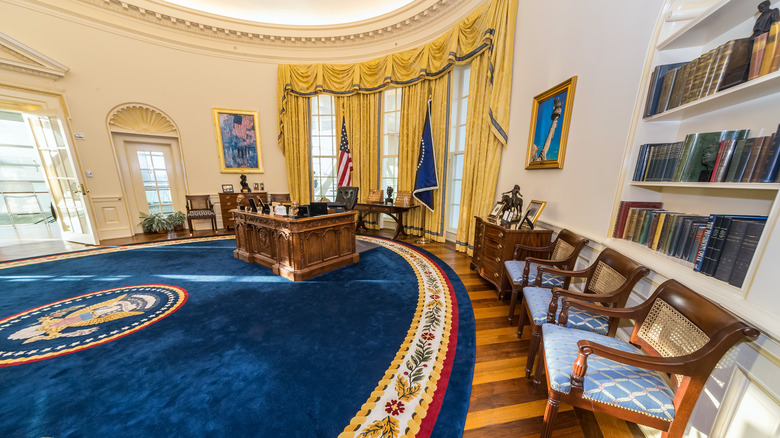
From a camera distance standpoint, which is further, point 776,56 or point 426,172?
point 426,172

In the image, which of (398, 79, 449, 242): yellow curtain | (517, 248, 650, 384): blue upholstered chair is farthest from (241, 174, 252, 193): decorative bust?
(517, 248, 650, 384): blue upholstered chair

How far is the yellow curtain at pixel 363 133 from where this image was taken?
5.83 metres

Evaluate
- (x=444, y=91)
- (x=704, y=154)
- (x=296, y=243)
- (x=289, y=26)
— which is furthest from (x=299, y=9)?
(x=704, y=154)

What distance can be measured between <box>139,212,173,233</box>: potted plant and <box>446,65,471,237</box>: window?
21.9 ft

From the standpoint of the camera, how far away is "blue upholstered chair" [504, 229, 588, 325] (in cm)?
209

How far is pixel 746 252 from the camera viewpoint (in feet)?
3.53

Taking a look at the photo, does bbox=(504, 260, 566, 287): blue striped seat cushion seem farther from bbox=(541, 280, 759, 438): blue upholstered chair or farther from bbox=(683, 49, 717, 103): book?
bbox=(683, 49, 717, 103): book

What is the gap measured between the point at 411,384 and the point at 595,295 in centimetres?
134

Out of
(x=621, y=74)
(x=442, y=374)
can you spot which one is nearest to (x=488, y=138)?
(x=621, y=74)

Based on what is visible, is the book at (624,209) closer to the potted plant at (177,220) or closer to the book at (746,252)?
the book at (746,252)

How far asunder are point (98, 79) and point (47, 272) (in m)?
4.02

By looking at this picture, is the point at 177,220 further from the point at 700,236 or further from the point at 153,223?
the point at 700,236

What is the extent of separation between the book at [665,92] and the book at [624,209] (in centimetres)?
64

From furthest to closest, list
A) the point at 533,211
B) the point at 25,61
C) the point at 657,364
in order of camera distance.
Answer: the point at 25,61 < the point at 533,211 < the point at 657,364
